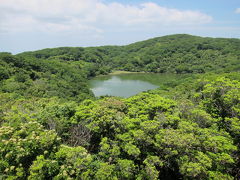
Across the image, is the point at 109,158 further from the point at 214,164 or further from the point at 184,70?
the point at 184,70

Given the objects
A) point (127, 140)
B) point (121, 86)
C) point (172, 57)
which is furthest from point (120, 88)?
point (172, 57)

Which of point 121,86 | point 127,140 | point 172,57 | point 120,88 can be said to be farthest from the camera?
point 172,57

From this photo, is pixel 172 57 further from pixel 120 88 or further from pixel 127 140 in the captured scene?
pixel 127 140

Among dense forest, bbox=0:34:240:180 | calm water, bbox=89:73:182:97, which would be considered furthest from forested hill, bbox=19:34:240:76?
dense forest, bbox=0:34:240:180

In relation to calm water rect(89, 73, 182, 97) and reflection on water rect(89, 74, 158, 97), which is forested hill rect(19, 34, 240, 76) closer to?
calm water rect(89, 73, 182, 97)

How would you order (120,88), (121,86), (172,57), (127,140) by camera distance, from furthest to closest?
(172,57) → (121,86) → (120,88) → (127,140)

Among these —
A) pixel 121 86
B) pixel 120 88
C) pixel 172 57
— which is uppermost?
pixel 172 57

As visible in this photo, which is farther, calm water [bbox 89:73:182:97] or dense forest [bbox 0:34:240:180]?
calm water [bbox 89:73:182:97]

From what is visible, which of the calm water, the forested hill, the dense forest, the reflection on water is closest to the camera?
the dense forest

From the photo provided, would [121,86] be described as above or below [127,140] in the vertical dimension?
below

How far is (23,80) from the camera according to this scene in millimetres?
38875

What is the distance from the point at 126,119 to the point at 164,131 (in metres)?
2.37

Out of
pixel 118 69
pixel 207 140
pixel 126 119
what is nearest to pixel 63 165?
pixel 126 119

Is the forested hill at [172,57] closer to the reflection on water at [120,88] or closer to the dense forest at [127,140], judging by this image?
the reflection on water at [120,88]
